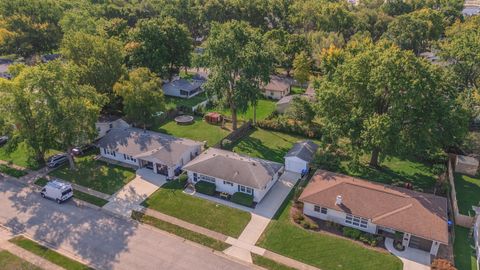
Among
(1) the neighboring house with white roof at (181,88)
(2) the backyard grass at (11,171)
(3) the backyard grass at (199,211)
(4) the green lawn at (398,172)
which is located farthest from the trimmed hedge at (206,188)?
(1) the neighboring house with white roof at (181,88)

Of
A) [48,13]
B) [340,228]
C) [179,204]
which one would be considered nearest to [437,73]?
[340,228]

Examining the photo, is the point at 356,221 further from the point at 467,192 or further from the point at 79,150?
the point at 79,150

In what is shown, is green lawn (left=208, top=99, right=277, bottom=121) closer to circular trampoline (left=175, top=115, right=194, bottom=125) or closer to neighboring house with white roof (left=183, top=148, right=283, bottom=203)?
circular trampoline (left=175, top=115, right=194, bottom=125)

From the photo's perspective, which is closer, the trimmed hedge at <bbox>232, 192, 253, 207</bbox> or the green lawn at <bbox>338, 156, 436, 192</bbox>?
the trimmed hedge at <bbox>232, 192, 253, 207</bbox>

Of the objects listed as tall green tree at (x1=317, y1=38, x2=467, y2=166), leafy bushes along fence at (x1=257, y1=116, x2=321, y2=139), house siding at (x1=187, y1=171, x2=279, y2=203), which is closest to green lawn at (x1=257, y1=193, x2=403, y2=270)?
house siding at (x1=187, y1=171, x2=279, y2=203)

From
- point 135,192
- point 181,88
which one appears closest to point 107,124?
point 135,192

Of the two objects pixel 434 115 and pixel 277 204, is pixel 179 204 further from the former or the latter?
pixel 434 115

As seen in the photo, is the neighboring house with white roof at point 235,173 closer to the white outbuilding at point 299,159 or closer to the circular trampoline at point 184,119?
the white outbuilding at point 299,159
